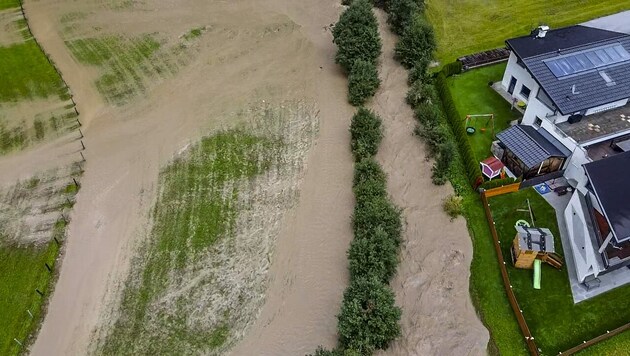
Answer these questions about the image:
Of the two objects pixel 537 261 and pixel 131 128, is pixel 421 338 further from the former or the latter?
pixel 131 128

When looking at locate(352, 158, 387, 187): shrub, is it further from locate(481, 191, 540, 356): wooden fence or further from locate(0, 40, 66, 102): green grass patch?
locate(0, 40, 66, 102): green grass patch

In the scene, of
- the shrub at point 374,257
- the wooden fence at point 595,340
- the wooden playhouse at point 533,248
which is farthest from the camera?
the wooden playhouse at point 533,248

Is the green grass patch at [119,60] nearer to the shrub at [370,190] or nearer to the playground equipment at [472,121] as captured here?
the shrub at [370,190]

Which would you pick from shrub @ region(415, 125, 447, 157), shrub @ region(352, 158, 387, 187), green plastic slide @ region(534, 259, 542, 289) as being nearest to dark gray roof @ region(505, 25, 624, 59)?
shrub @ region(415, 125, 447, 157)

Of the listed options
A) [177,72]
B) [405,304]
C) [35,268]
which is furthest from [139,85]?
[405,304]

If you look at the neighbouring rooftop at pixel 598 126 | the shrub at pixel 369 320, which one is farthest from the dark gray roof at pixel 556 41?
the shrub at pixel 369 320

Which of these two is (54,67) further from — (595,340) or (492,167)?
(595,340)
